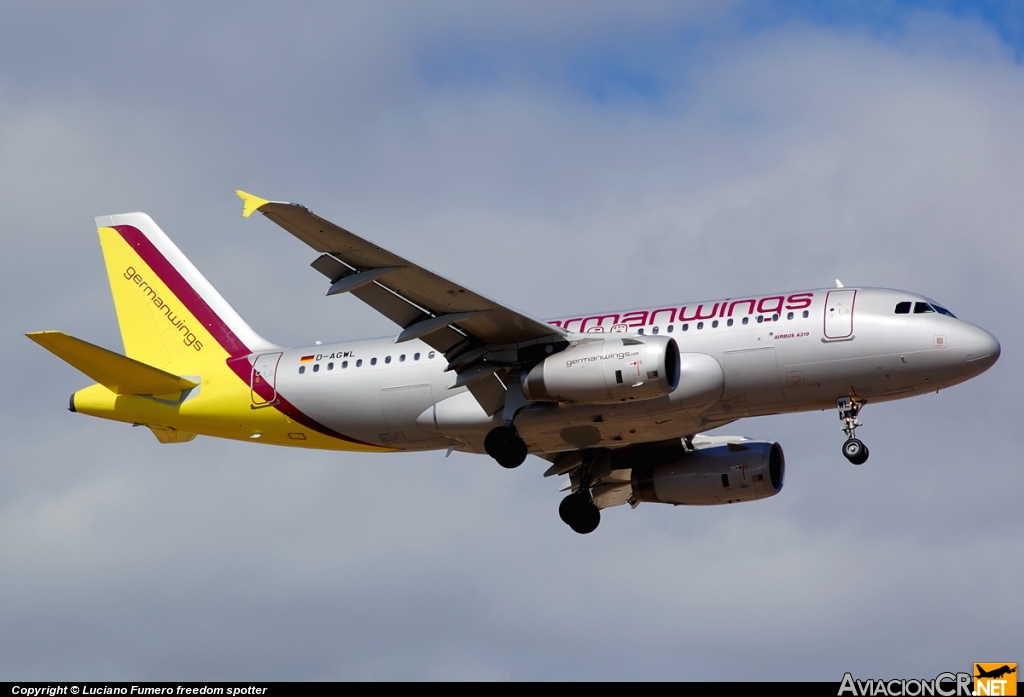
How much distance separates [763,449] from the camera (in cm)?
4597

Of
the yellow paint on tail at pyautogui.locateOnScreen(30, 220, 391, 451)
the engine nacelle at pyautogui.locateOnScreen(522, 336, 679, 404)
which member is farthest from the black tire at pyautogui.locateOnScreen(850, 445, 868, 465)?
the yellow paint on tail at pyautogui.locateOnScreen(30, 220, 391, 451)

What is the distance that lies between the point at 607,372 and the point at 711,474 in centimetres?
816

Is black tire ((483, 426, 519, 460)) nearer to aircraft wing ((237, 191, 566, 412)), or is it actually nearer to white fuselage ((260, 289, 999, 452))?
white fuselage ((260, 289, 999, 452))

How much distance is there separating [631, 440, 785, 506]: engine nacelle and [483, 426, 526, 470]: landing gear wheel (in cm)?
657

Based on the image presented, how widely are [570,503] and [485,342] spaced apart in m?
7.30

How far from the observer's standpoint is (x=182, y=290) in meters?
48.3

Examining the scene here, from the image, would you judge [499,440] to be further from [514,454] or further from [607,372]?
[607,372]

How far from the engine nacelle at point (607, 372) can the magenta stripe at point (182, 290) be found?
414 inches

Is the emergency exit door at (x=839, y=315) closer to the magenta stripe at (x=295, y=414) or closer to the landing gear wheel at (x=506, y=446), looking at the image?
the landing gear wheel at (x=506, y=446)

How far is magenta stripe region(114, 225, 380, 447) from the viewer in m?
44.1

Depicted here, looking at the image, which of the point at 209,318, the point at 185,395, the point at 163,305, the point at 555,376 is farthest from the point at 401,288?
the point at 163,305

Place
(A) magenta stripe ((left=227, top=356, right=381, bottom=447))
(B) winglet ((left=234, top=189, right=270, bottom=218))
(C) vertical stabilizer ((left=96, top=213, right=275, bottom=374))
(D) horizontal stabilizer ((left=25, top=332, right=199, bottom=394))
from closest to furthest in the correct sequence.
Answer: (B) winglet ((left=234, top=189, right=270, bottom=218))
(D) horizontal stabilizer ((left=25, top=332, right=199, bottom=394))
(A) magenta stripe ((left=227, top=356, right=381, bottom=447))
(C) vertical stabilizer ((left=96, top=213, right=275, bottom=374))

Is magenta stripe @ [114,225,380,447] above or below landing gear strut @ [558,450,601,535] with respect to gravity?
above

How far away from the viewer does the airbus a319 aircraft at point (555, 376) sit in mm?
39656
